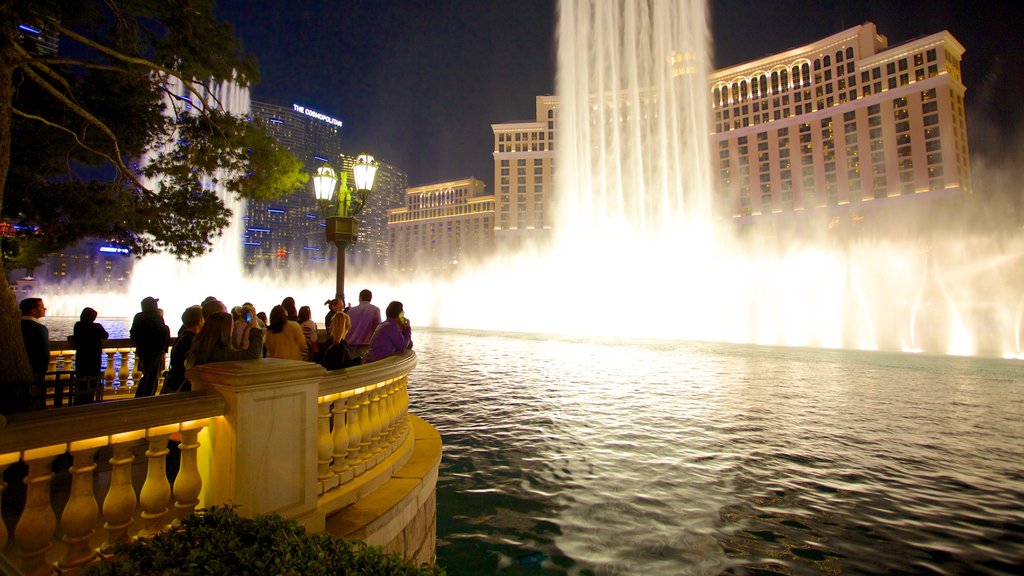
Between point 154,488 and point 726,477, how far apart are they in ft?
19.9

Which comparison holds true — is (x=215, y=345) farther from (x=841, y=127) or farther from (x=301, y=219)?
(x=301, y=219)

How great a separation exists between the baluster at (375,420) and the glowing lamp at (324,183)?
690 centimetres

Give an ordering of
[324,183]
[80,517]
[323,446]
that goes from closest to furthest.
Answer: [80,517], [323,446], [324,183]

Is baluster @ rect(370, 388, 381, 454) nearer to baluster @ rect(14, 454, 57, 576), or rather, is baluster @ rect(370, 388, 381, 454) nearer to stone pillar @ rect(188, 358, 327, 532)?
stone pillar @ rect(188, 358, 327, 532)

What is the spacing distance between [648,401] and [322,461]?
839cm

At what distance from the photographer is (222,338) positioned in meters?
4.21

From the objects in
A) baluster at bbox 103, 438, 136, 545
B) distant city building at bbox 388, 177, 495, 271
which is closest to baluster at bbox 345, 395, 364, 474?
baluster at bbox 103, 438, 136, 545

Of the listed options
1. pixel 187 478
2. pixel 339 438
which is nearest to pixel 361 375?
pixel 339 438

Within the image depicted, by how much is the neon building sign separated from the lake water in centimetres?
17367

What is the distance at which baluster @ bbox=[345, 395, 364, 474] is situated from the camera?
4.00 m

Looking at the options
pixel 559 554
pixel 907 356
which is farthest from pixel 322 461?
pixel 907 356

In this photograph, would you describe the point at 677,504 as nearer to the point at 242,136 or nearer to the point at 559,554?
the point at 559,554

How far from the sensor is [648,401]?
419 inches

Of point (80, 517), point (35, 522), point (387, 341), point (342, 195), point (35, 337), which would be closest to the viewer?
point (35, 522)
